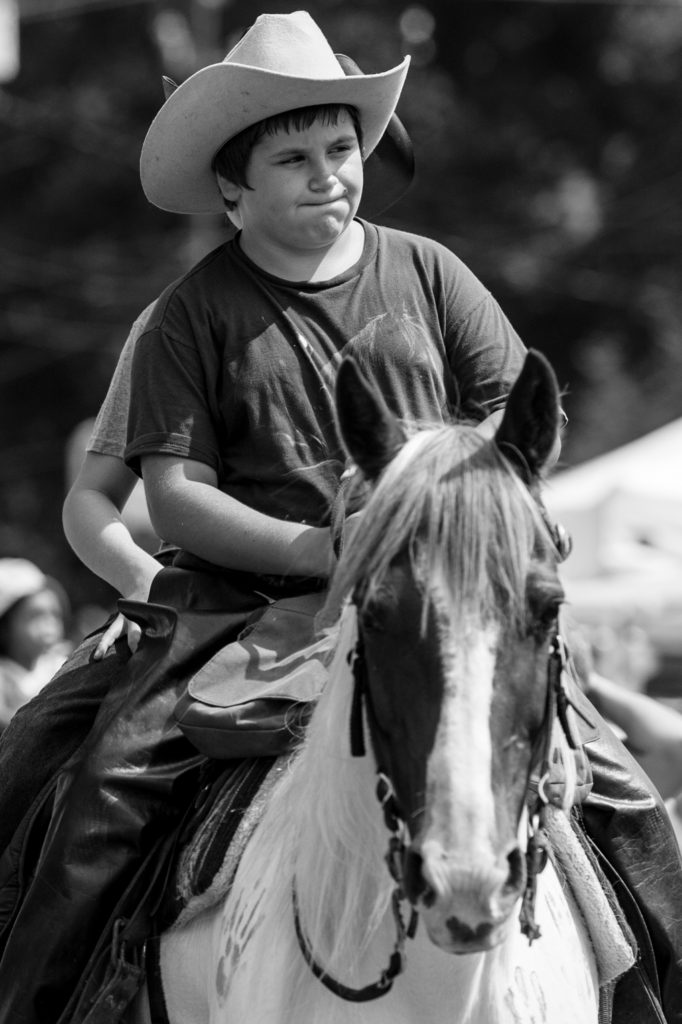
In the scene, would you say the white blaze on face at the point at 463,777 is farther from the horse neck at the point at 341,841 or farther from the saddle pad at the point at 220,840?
the saddle pad at the point at 220,840

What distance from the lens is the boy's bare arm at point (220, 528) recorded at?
3.67 meters

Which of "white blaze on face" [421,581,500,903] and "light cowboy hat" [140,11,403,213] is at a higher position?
"light cowboy hat" [140,11,403,213]

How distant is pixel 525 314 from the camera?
27.7m

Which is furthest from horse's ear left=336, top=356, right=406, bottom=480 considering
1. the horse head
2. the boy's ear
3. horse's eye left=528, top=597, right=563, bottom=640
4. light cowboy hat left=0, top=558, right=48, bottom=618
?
light cowboy hat left=0, top=558, right=48, bottom=618

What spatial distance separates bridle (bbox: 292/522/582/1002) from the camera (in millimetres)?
3023

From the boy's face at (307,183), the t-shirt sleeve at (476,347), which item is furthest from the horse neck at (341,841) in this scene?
the boy's face at (307,183)

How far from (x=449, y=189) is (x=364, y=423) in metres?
25.0

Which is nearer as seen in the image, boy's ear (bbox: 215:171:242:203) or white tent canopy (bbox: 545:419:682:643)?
boy's ear (bbox: 215:171:242:203)

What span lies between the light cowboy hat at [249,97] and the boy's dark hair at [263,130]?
0.07 feet

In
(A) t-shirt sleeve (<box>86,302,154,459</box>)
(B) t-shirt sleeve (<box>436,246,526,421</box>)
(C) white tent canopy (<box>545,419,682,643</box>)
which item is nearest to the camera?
(B) t-shirt sleeve (<box>436,246,526,421</box>)

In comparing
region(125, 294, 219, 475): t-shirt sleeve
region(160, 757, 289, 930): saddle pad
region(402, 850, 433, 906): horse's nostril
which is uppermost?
region(125, 294, 219, 475): t-shirt sleeve

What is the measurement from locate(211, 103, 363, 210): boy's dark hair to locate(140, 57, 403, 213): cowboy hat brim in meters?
0.02

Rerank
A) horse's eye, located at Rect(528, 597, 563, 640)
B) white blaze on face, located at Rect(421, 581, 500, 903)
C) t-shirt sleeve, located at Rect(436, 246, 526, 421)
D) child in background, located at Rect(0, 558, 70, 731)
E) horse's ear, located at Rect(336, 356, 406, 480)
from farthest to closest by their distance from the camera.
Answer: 1. child in background, located at Rect(0, 558, 70, 731)
2. t-shirt sleeve, located at Rect(436, 246, 526, 421)
3. horse's ear, located at Rect(336, 356, 406, 480)
4. horse's eye, located at Rect(528, 597, 563, 640)
5. white blaze on face, located at Rect(421, 581, 500, 903)

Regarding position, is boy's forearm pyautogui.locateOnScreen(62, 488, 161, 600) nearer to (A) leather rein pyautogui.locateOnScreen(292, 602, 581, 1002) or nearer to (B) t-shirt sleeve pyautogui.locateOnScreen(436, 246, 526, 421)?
(B) t-shirt sleeve pyautogui.locateOnScreen(436, 246, 526, 421)
